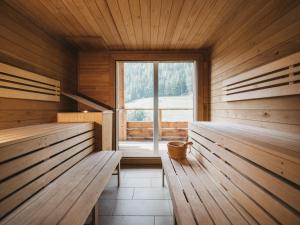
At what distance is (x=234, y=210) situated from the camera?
4.29 feet

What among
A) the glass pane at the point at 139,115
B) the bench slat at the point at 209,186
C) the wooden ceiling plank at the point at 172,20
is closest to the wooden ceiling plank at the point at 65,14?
the wooden ceiling plank at the point at 172,20

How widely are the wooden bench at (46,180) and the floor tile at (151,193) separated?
73cm

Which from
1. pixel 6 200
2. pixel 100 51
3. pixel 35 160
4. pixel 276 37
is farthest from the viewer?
pixel 100 51

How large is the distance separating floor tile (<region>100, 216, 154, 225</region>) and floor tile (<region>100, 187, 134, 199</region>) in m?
0.48

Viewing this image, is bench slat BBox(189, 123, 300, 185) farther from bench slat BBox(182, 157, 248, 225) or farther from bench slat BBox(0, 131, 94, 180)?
bench slat BBox(0, 131, 94, 180)

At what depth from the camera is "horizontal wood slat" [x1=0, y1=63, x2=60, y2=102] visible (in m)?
2.10

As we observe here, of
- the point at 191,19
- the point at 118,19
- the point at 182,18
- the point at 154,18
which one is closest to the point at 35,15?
the point at 118,19

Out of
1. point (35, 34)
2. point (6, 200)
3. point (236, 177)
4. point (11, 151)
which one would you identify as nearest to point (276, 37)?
point (236, 177)

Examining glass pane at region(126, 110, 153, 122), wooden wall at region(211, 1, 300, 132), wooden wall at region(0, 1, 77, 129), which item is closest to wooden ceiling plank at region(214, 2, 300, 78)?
wooden wall at region(211, 1, 300, 132)

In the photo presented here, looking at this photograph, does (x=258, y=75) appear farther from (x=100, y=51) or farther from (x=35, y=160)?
(x=100, y=51)

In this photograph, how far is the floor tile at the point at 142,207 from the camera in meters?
2.21

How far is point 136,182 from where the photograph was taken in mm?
3100

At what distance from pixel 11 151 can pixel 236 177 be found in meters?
1.65

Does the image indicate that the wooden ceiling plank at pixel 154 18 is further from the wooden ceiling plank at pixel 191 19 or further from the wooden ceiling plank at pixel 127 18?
the wooden ceiling plank at pixel 191 19
